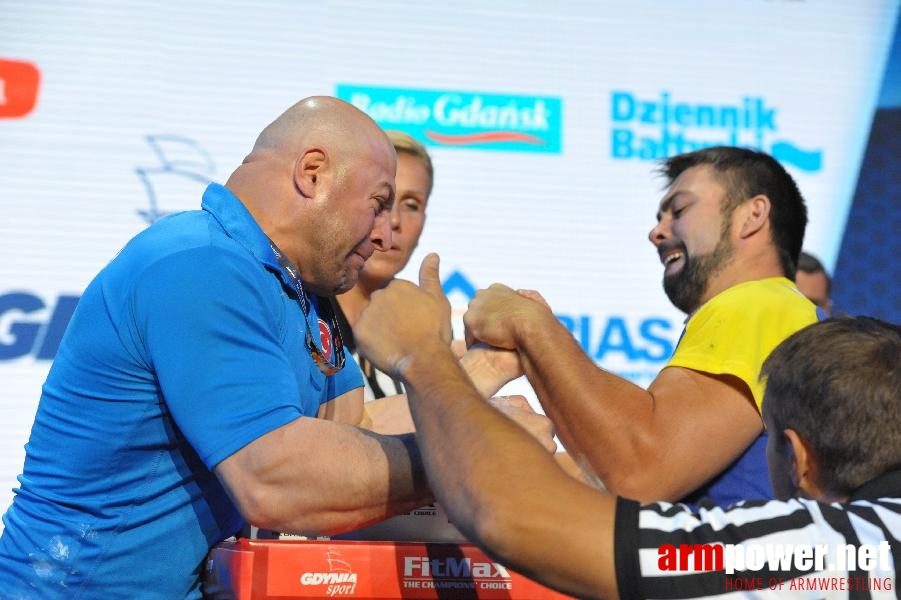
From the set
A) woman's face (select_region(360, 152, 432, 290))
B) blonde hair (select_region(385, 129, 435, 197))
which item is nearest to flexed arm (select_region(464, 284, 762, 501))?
woman's face (select_region(360, 152, 432, 290))

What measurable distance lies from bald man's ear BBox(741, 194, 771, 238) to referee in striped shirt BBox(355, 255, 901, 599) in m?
1.17

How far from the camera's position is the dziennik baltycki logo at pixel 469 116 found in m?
3.83

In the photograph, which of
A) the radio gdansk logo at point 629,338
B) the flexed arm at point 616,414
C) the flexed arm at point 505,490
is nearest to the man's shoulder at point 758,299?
the flexed arm at point 616,414

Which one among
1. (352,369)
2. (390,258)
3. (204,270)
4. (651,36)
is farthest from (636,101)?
(204,270)

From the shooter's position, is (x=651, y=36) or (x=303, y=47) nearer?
(x=303, y=47)

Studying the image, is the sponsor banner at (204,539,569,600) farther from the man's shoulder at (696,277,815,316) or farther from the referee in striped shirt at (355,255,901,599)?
the man's shoulder at (696,277,815,316)

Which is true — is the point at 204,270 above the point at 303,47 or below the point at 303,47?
below

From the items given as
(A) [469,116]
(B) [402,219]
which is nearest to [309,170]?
(B) [402,219]

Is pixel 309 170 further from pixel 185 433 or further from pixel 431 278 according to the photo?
pixel 185 433

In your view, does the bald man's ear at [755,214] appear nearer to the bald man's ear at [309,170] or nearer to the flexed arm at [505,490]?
the bald man's ear at [309,170]

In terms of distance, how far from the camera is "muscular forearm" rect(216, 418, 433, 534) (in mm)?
1261

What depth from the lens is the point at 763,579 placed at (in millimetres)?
1039

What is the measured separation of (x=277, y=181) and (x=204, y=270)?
0.33 meters

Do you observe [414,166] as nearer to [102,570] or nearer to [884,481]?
[102,570]
